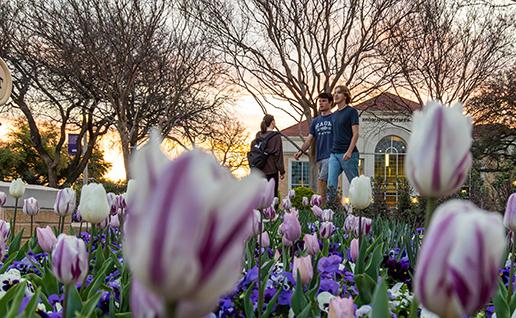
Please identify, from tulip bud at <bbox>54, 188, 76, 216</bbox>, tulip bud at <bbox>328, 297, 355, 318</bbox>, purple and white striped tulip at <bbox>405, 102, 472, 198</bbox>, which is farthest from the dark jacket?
purple and white striped tulip at <bbox>405, 102, 472, 198</bbox>

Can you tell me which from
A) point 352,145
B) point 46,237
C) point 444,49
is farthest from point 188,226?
point 444,49

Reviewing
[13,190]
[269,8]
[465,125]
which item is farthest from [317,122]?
[269,8]

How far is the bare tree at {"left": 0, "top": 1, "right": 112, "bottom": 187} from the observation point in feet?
57.1

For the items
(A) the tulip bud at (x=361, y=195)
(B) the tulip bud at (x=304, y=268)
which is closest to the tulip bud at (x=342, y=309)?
(B) the tulip bud at (x=304, y=268)

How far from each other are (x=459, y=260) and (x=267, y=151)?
8.51m

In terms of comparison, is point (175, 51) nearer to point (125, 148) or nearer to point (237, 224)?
point (125, 148)

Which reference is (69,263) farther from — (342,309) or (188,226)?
(188,226)

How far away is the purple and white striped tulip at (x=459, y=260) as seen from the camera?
0.54 m

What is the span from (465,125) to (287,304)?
1395 mm

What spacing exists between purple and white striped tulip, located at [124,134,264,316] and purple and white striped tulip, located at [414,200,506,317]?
0.58 ft

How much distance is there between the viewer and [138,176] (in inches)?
19.9

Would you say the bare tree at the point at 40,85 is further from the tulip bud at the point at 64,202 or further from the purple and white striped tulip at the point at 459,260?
the purple and white striped tulip at the point at 459,260

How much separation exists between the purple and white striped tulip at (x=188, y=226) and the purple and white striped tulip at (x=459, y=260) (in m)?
0.18

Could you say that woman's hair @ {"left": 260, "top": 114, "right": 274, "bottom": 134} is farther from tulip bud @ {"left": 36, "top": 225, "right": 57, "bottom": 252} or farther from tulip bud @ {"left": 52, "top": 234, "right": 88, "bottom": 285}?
tulip bud @ {"left": 52, "top": 234, "right": 88, "bottom": 285}
